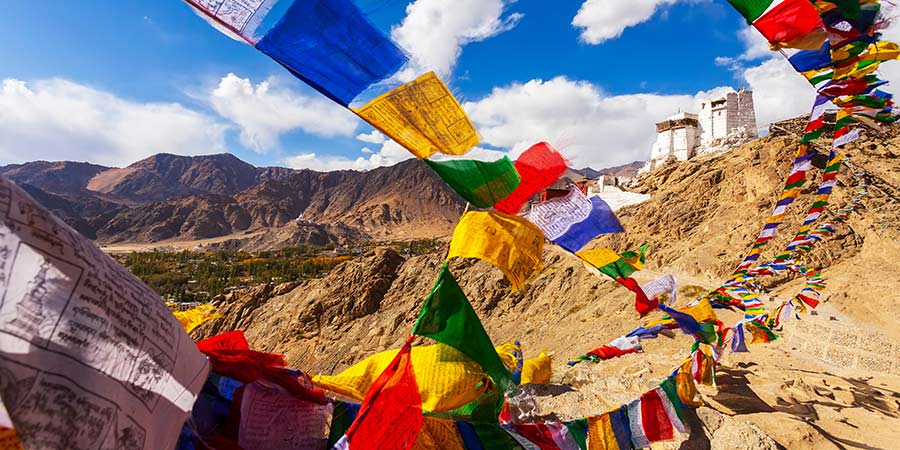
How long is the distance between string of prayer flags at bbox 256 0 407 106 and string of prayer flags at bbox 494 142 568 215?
4.37 feet

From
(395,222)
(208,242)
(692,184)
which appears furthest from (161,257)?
(692,184)

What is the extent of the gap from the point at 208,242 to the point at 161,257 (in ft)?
90.0

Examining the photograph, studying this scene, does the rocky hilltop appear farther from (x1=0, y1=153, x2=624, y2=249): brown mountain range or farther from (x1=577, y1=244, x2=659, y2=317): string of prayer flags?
(x1=0, y1=153, x2=624, y2=249): brown mountain range

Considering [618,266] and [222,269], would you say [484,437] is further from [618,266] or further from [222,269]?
[222,269]

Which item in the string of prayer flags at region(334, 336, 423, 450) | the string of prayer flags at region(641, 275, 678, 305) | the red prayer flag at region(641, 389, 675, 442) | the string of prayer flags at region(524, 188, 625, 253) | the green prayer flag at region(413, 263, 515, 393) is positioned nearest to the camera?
the string of prayer flags at region(334, 336, 423, 450)

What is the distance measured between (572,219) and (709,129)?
3661 cm

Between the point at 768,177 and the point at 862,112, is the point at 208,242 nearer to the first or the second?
the point at 768,177

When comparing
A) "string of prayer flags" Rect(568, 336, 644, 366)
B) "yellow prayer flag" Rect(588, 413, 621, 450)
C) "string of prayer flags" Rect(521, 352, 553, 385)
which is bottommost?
"string of prayer flags" Rect(521, 352, 553, 385)

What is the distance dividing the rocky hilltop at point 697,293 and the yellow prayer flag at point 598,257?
0.41 meters

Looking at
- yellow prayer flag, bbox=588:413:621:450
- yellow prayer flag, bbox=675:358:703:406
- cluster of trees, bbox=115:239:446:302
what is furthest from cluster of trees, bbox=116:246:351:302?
yellow prayer flag, bbox=588:413:621:450

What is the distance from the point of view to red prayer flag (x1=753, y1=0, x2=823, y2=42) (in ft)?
10.2

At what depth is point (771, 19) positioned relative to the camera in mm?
3145

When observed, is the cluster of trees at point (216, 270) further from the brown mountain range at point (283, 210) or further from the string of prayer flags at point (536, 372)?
the string of prayer flags at point (536, 372)

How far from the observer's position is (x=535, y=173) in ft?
10.8
